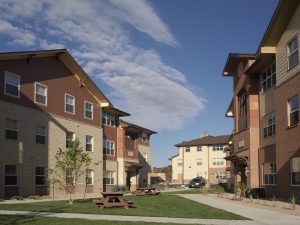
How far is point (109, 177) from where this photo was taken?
49.3 metres

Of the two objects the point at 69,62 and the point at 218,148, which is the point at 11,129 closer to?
the point at 69,62

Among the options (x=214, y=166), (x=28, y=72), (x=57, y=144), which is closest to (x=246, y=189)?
(x=57, y=144)

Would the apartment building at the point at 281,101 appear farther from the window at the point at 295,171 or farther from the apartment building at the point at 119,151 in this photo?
the apartment building at the point at 119,151

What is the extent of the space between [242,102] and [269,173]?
7633mm

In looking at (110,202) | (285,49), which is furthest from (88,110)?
(110,202)

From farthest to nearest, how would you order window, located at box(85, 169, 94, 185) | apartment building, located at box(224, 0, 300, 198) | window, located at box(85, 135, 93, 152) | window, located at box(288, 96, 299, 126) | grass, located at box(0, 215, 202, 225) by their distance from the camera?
window, located at box(85, 135, 93, 152), window, located at box(85, 169, 94, 185), apartment building, located at box(224, 0, 300, 198), window, located at box(288, 96, 299, 126), grass, located at box(0, 215, 202, 225)

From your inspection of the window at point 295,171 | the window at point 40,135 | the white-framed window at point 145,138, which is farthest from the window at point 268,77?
the white-framed window at point 145,138

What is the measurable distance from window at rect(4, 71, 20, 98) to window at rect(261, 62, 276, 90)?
55.0 ft

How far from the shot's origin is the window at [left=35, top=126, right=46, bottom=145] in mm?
34406

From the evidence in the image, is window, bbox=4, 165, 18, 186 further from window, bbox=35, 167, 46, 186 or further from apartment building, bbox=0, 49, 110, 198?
window, bbox=35, 167, 46, 186

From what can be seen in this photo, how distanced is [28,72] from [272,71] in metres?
16.7

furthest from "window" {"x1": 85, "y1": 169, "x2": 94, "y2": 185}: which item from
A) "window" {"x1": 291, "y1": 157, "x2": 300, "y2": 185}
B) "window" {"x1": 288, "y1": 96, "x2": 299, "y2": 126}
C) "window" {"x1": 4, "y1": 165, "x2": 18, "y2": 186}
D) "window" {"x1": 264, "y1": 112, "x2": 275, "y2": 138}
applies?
"window" {"x1": 288, "y1": 96, "x2": 299, "y2": 126}

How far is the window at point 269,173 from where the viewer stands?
30.8 meters

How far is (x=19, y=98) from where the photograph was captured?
32375 millimetres
